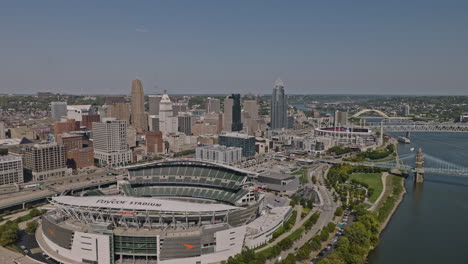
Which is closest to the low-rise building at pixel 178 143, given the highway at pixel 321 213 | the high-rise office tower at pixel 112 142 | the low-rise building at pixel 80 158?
the high-rise office tower at pixel 112 142

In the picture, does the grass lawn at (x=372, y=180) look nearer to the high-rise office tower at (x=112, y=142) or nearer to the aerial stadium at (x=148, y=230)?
the aerial stadium at (x=148, y=230)

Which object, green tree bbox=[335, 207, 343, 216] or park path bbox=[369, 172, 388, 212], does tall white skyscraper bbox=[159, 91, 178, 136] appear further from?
green tree bbox=[335, 207, 343, 216]

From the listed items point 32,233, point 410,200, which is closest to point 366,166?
point 410,200

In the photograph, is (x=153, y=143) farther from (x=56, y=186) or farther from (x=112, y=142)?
(x=56, y=186)

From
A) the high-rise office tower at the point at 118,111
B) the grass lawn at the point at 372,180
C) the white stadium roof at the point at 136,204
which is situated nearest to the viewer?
the white stadium roof at the point at 136,204

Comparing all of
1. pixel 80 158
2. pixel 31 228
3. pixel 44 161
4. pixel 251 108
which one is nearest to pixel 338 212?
pixel 31 228

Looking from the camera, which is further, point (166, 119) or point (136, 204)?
point (166, 119)
